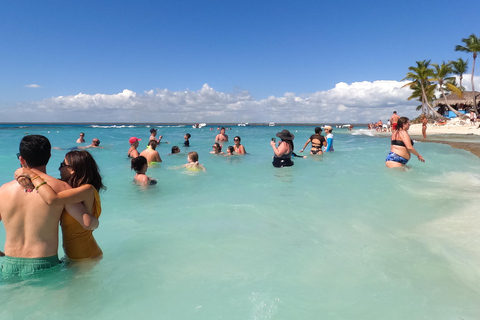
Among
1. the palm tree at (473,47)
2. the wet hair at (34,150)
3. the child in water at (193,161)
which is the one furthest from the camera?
the palm tree at (473,47)

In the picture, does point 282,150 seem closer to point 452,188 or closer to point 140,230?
point 452,188

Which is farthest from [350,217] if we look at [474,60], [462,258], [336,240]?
[474,60]

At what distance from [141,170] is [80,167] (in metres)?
4.24

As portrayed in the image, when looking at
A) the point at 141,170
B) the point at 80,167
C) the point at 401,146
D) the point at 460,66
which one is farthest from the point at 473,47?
the point at 80,167

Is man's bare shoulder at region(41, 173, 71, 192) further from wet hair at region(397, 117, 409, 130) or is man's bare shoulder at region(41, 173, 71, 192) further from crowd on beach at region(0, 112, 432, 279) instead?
wet hair at region(397, 117, 409, 130)

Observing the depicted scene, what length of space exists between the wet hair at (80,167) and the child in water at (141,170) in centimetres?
403

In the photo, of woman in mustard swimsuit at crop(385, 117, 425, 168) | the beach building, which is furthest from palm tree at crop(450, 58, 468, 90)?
woman in mustard swimsuit at crop(385, 117, 425, 168)

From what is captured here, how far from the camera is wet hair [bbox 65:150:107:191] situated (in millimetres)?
2529

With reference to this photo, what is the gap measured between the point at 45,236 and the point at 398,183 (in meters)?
7.51

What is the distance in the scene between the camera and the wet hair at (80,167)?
2.53 m

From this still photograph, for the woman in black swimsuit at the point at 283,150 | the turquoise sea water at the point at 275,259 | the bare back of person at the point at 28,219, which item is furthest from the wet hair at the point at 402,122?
the bare back of person at the point at 28,219

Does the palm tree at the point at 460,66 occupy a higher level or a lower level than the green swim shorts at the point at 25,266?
higher

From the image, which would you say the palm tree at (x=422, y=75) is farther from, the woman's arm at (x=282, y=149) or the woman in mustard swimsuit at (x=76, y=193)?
the woman in mustard swimsuit at (x=76, y=193)

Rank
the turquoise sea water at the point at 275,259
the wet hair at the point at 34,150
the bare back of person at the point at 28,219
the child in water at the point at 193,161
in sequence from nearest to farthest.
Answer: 1. the wet hair at the point at 34,150
2. the bare back of person at the point at 28,219
3. the turquoise sea water at the point at 275,259
4. the child in water at the point at 193,161
